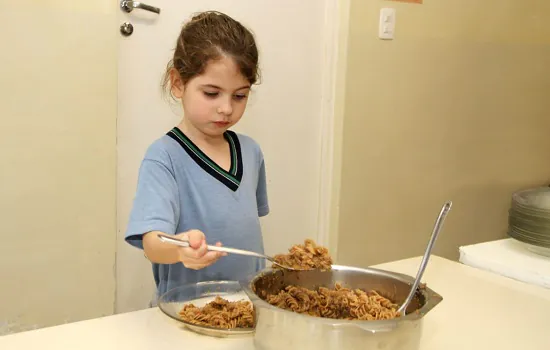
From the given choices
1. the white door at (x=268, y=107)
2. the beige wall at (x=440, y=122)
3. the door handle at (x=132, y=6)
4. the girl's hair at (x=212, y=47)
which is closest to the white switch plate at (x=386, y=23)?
the beige wall at (x=440, y=122)

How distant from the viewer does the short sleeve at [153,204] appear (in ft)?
3.72

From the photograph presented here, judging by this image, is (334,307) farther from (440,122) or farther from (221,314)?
(440,122)

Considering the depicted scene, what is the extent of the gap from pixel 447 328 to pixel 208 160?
63cm

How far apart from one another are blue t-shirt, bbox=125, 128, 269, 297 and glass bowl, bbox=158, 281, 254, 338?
0.20 m

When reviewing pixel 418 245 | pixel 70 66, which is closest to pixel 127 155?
pixel 70 66

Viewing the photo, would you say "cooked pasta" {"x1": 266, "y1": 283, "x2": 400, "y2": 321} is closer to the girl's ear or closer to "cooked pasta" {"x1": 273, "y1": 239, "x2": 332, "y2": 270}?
"cooked pasta" {"x1": 273, "y1": 239, "x2": 332, "y2": 270}

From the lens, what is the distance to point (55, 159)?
1.79 metres

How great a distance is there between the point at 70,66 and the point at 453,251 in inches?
82.3

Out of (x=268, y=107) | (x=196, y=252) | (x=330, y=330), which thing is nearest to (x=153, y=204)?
(x=196, y=252)

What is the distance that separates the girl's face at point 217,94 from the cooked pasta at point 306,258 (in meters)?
0.38

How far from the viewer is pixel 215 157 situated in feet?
4.54

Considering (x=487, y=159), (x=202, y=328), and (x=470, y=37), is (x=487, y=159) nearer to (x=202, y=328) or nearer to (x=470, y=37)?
(x=470, y=37)

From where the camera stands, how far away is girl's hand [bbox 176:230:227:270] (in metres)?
0.90

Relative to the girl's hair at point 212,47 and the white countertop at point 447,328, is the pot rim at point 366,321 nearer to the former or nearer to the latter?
the white countertop at point 447,328
